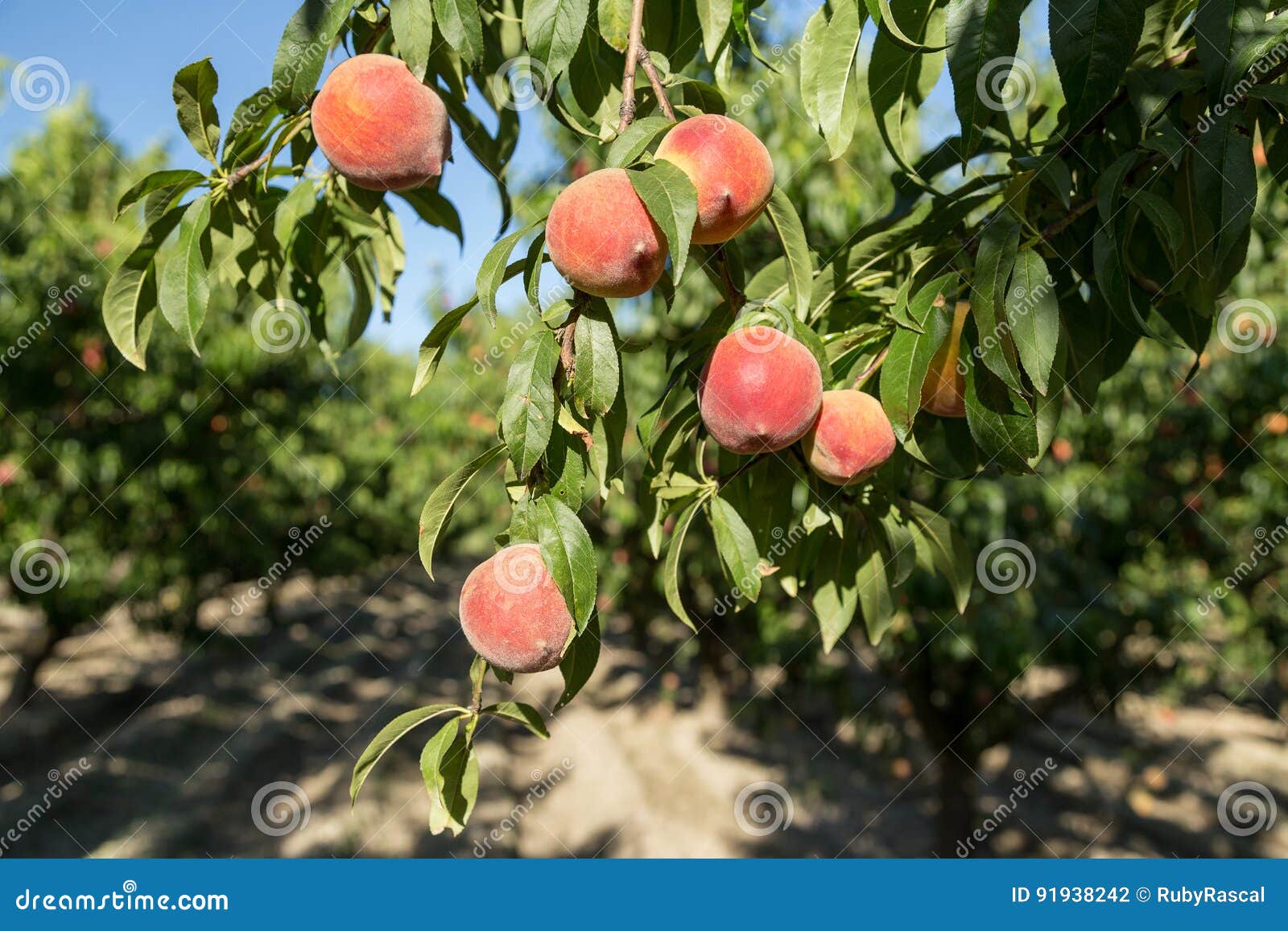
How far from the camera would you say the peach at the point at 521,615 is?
76 centimetres

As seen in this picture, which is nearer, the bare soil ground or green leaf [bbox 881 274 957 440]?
green leaf [bbox 881 274 957 440]

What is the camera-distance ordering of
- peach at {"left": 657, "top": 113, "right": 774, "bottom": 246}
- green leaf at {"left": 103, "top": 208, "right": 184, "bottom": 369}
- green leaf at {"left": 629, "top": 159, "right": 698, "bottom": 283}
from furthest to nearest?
green leaf at {"left": 103, "top": 208, "right": 184, "bottom": 369} → peach at {"left": 657, "top": 113, "right": 774, "bottom": 246} → green leaf at {"left": 629, "top": 159, "right": 698, "bottom": 283}

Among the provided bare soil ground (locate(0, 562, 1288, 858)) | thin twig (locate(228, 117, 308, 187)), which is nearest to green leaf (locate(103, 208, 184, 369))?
thin twig (locate(228, 117, 308, 187))

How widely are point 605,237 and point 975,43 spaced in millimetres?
359

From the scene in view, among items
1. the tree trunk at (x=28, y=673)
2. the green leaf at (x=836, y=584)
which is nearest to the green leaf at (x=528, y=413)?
the green leaf at (x=836, y=584)

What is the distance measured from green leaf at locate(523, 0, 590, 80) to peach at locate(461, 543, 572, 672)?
45cm

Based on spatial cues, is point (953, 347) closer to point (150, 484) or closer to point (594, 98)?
point (594, 98)

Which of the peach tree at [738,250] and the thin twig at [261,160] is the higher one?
the thin twig at [261,160]

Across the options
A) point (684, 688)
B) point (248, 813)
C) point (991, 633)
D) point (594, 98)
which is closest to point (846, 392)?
point (594, 98)

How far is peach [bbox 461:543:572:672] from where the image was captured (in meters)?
0.76

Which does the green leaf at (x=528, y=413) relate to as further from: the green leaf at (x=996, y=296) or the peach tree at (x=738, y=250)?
the green leaf at (x=996, y=296)

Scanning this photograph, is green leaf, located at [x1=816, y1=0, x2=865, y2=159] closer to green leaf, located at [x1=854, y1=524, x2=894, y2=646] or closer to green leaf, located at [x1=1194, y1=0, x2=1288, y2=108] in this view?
green leaf, located at [x1=1194, y1=0, x2=1288, y2=108]

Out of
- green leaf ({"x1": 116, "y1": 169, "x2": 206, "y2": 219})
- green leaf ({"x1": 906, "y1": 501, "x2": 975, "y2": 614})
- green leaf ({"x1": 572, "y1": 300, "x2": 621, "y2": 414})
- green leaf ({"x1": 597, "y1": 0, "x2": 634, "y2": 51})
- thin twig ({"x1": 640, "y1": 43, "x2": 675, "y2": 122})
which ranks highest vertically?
green leaf ({"x1": 116, "y1": 169, "x2": 206, "y2": 219})

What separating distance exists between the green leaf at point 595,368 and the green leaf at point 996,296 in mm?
Result: 339
